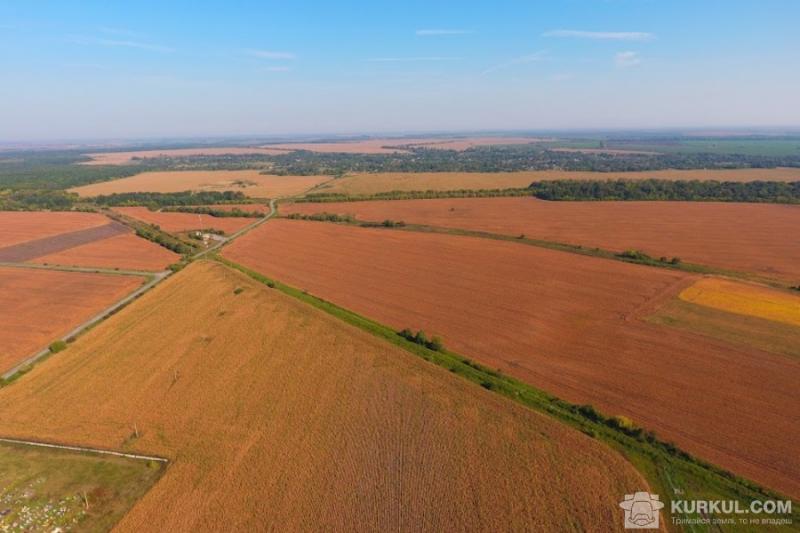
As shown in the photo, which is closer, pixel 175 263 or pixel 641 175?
pixel 175 263

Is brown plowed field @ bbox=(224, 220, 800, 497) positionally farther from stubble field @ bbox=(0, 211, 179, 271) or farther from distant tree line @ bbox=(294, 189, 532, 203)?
distant tree line @ bbox=(294, 189, 532, 203)

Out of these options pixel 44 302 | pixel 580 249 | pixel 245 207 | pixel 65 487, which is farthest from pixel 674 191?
pixel 65 487

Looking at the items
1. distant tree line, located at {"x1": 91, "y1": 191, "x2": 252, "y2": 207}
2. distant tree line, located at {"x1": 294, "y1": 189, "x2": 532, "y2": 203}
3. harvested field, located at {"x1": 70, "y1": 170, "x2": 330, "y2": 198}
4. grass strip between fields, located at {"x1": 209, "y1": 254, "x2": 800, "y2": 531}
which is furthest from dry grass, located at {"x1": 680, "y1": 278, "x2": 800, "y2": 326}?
harvested field, located at {"x1": 70, "y1": 170, "x2": 330, "y2": 198}

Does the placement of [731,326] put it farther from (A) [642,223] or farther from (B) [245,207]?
(B) [245,207]

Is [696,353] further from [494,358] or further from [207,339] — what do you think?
[207,339]

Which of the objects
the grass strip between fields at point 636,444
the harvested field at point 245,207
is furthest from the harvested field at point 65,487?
→ the harvested field at point 245,207

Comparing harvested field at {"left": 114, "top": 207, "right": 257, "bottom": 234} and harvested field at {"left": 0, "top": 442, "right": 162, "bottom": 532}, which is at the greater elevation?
harvested field at {"left": 114, "top": 207, "right": 257, "bottom": 234}

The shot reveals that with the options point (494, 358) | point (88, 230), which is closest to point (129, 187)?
point (88, 230)
